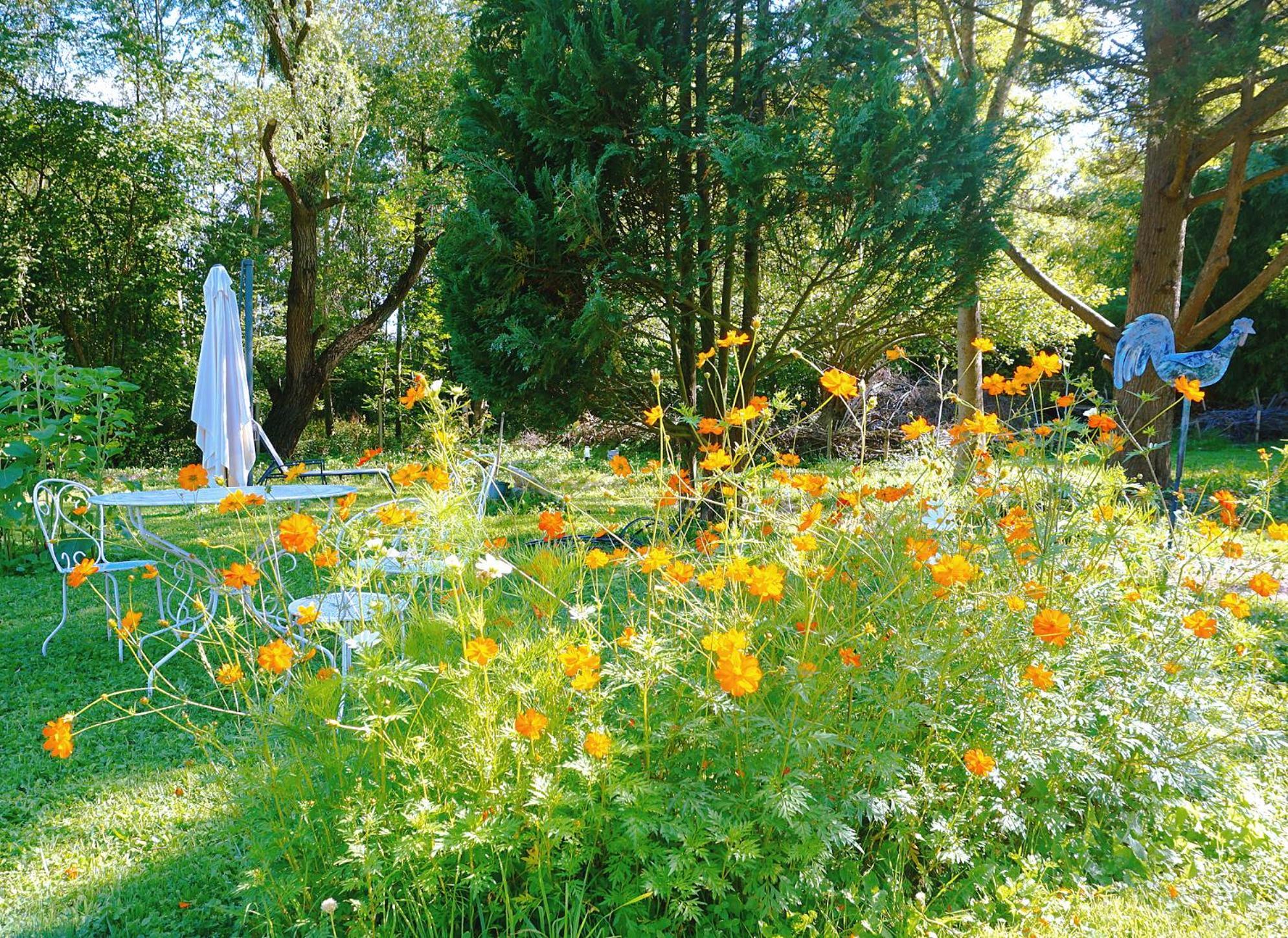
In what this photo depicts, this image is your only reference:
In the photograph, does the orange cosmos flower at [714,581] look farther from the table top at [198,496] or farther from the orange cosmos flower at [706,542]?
the table top at [198,496]

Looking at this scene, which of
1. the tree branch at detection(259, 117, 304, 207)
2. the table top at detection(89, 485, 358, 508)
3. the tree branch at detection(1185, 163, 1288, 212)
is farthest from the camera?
the tree branch at detection(259, 117, 304, 207)

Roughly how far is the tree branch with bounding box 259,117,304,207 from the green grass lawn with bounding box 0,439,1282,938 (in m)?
8.92

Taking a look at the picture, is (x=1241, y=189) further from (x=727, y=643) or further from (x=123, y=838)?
(x=123, y=838)

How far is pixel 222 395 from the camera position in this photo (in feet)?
15.1

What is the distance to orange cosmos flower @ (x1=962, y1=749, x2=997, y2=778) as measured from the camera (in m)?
1.79

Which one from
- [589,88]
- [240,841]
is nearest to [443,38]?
[589,88]

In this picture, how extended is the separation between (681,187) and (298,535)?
487cm

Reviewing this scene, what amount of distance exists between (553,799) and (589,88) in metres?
4.88

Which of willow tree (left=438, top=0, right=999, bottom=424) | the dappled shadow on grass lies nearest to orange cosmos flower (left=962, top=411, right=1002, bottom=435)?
the dappled shadow on grass

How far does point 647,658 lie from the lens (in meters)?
1.65

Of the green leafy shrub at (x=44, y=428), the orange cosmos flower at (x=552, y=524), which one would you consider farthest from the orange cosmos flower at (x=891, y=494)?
the green leafy shrub at (x=44, y=428)

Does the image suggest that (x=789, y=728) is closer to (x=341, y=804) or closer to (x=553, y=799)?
(x=553, y=799)

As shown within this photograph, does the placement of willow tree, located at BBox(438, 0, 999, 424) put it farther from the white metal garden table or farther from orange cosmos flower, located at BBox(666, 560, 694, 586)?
orange cosmos flower, located at BBox(666, 560, 694, 586)

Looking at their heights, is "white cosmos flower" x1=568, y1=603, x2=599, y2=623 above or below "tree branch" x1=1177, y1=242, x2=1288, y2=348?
below
